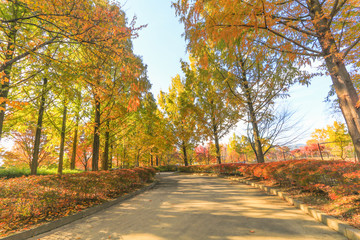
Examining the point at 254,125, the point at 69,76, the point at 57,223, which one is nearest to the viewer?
the point at 57,223

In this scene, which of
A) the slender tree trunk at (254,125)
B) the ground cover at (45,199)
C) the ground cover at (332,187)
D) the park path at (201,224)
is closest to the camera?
the park path at (201,224)

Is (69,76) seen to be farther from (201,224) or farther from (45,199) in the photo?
(201,224)

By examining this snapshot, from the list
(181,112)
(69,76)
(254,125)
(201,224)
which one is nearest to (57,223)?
(201,224)

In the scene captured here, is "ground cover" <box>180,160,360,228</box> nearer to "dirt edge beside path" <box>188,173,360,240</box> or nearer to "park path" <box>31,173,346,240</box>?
"dirt edge beside path" <box>188,173,360,240</box>

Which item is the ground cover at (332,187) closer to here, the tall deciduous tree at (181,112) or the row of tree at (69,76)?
the row of tree at (69,76)

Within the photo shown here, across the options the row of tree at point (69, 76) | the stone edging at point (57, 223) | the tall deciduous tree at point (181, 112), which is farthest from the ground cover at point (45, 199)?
the tall deciduous tree at point (181, 112)

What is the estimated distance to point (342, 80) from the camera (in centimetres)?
399

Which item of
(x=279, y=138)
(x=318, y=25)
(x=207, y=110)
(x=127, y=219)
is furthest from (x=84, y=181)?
(x=207, y=110)

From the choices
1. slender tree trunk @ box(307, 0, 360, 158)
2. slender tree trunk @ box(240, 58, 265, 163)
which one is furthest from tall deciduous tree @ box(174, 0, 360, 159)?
Result: slender tree trunk @ box(240, 58, 265, 163)

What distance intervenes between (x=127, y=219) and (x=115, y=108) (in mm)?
7749

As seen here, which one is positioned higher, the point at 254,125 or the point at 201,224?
the point at 254,125

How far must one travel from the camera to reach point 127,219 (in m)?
4.14

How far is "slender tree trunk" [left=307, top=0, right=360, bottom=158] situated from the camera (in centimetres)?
380

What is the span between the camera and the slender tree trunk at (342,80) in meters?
3.80
